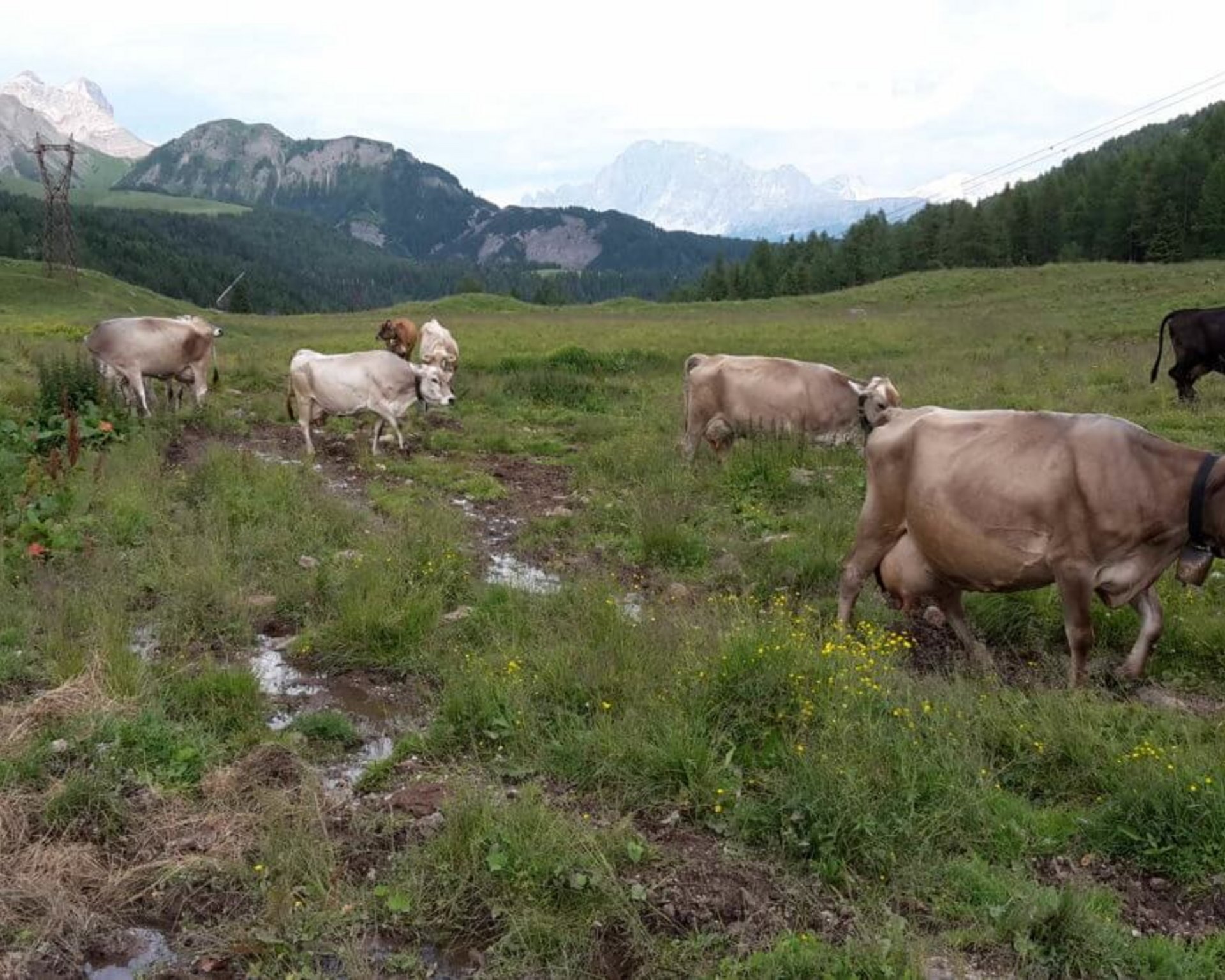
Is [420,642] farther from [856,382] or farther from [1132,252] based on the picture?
[1132,252]

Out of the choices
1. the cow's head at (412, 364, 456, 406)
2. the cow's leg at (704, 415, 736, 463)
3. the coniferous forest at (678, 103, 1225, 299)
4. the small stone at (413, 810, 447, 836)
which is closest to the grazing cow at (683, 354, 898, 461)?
the cow's leg at (704, 415, 736, 463)

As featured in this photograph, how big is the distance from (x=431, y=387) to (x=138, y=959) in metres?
11.7

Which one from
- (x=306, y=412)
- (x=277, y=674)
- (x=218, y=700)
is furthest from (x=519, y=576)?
(x=306, y=412)

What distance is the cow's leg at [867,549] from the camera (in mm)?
7418

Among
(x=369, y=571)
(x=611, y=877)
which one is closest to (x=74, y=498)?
(x=369, y=571)

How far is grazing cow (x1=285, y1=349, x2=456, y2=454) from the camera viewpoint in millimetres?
14742

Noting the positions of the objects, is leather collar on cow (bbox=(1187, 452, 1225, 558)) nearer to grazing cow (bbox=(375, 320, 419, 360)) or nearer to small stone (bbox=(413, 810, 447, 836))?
small stone (bbox=(413, 810, 447, 836))

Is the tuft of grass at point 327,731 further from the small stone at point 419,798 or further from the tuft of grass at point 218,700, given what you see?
the small stone at point 419,798

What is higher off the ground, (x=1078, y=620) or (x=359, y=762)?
(x=1078, y=620)

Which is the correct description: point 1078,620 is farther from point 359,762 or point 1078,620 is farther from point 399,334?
point 399,334

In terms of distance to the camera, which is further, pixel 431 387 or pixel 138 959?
pixel 431 387

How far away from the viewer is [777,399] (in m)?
13.5

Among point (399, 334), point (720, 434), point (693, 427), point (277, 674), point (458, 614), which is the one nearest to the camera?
point (277, 674)

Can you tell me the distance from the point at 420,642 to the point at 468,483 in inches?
225
